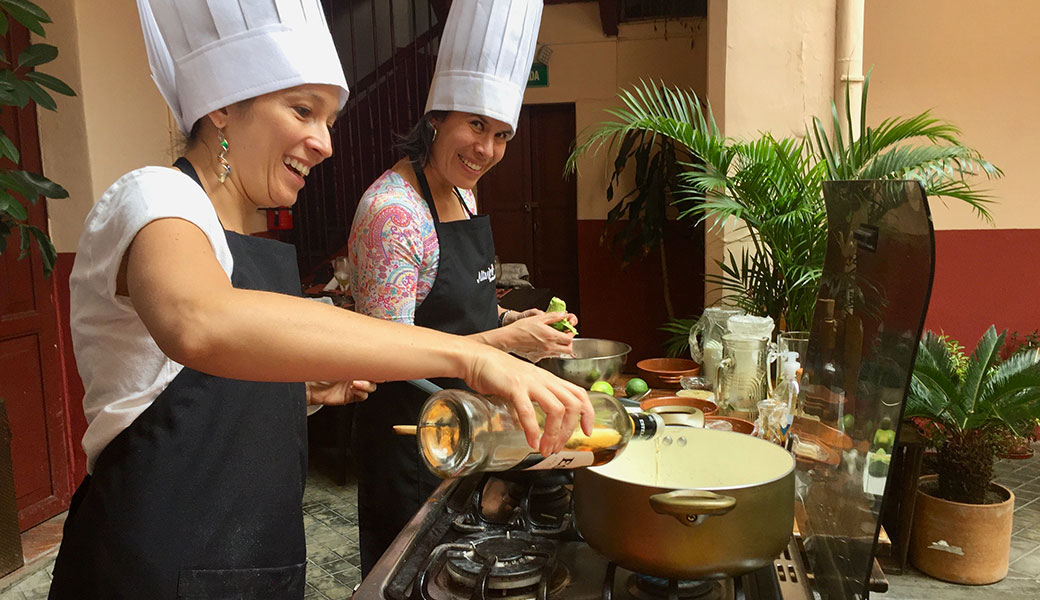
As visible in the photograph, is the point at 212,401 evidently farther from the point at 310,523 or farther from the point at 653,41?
the point at 653,41

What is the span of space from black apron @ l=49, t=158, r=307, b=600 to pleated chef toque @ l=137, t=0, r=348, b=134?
13 centimetres

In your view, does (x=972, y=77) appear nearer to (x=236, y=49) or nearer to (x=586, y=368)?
(x=586, y=368)

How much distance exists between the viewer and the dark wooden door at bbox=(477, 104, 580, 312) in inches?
262

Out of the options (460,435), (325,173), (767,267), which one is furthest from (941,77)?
(460,435)

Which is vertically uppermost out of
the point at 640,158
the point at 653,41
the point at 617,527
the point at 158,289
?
the point at 653,41

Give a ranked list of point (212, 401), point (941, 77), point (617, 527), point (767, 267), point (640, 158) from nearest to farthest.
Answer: point (617, 527), point (212, 401), point (767, 267), point (941, 77), point (640, 158)

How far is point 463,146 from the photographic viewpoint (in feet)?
6.11

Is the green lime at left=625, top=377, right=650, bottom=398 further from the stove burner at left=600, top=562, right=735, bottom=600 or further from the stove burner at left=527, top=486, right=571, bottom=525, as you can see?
the stove burner at left=600, top=562, right=735, bottom=600

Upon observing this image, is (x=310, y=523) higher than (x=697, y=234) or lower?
lower

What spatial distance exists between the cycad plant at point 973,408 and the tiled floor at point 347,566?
0.37 m

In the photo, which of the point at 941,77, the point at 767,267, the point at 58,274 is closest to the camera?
the point at 767,267

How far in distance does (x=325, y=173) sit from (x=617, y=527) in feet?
18.4

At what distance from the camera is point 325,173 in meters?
6.13

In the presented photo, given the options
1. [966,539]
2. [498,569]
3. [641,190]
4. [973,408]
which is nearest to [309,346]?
[498,569]
